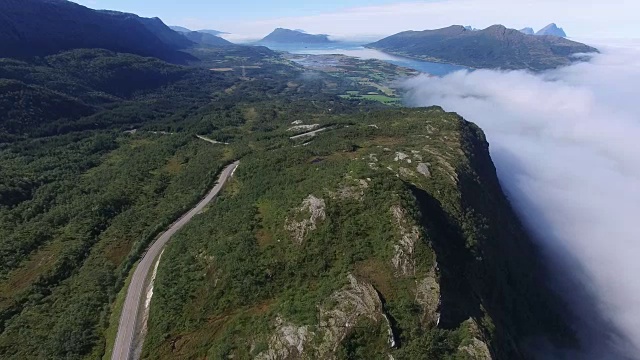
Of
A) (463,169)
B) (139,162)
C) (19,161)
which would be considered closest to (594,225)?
(463,169)

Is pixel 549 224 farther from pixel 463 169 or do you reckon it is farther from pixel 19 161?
pixel 19 161

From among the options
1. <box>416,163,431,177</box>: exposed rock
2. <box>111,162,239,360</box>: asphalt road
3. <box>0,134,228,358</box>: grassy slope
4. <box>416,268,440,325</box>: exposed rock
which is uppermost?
<box>416,163,431,177</box>: exposed rock

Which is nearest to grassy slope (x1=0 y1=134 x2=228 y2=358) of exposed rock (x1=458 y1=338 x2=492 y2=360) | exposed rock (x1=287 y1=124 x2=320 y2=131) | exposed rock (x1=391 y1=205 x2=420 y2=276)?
exposed rock (x1=287 y1=124 x2=320 y2=131)

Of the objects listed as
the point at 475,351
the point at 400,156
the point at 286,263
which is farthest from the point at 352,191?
the point at 475,351

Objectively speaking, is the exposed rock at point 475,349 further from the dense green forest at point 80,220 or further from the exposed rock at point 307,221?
the dense green forest at point 80,220

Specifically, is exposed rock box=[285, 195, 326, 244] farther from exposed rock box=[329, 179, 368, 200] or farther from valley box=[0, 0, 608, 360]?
exposed rock box=[329, 179, 368, 200]

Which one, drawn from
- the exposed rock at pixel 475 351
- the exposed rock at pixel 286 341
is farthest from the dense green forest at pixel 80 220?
the exposed rock at pixel 475 351
